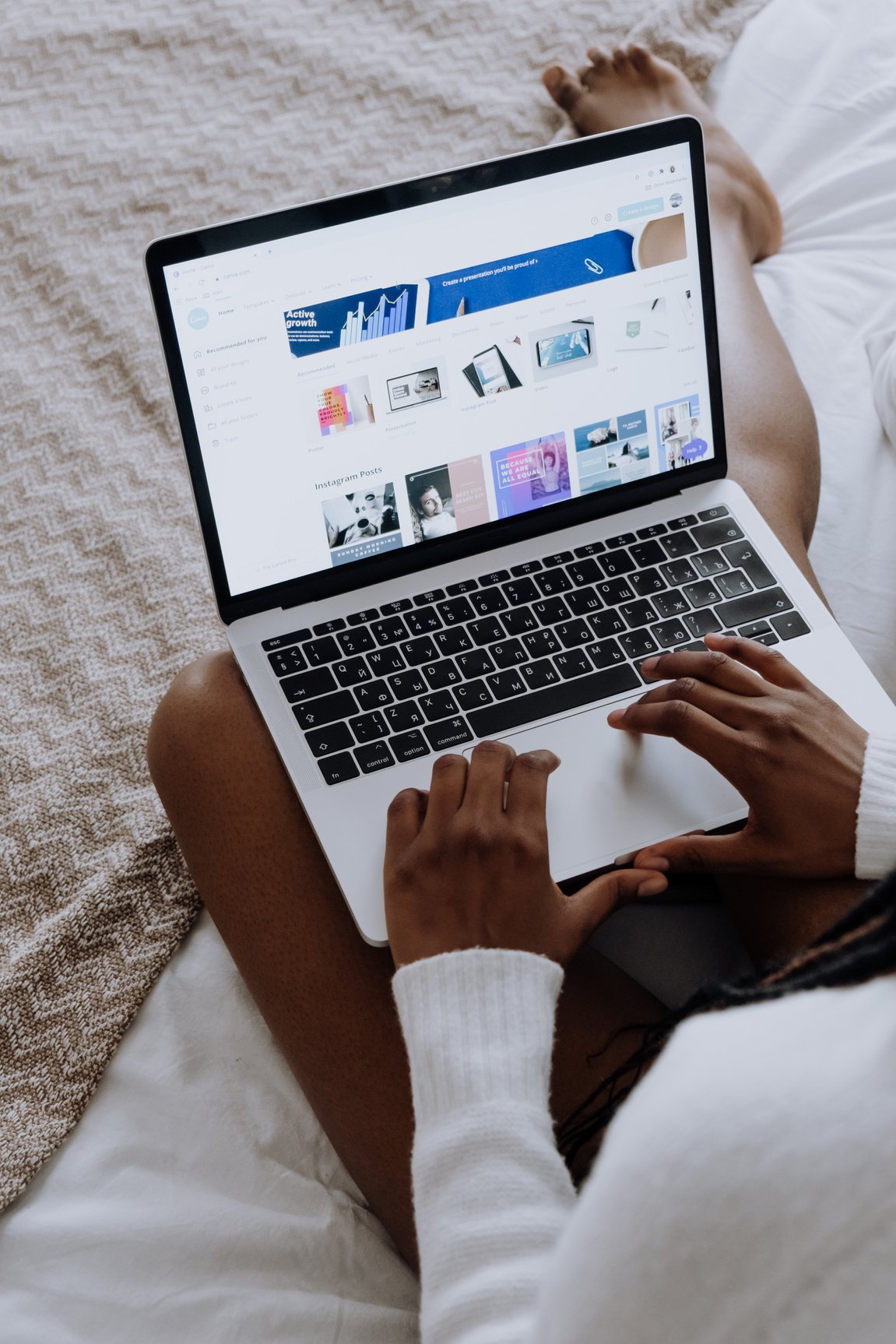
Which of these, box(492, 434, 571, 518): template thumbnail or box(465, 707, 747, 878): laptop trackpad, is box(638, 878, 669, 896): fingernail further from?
box(492, 434, 571, 518): template thumbnail

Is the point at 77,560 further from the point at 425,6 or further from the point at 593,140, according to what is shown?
the point at 425,6

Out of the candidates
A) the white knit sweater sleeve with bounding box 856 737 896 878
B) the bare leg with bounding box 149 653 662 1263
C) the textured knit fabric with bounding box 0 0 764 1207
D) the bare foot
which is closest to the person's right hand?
the white knit sweater sleeve with bounding box 856 737 896 878

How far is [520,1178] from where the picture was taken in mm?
483

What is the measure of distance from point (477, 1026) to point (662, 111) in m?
1.11

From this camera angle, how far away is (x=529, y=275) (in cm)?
74

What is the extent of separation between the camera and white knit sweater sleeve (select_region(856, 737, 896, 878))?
2.14ft

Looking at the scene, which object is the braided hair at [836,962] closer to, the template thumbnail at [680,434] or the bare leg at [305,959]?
the bare leg at [305,959]

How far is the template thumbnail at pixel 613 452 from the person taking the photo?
80 cm

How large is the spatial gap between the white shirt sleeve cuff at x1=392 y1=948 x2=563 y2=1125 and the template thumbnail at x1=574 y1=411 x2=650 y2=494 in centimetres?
38

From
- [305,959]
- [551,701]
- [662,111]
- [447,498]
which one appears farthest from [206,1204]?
[662,111]

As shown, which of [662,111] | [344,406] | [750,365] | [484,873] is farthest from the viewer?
[662,111]

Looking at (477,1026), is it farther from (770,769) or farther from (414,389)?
(414,389)

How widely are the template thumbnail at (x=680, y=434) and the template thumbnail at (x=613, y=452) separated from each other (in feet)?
0.04

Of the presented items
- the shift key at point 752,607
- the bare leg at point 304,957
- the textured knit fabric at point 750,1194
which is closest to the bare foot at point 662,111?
the shift key at point 752,607
